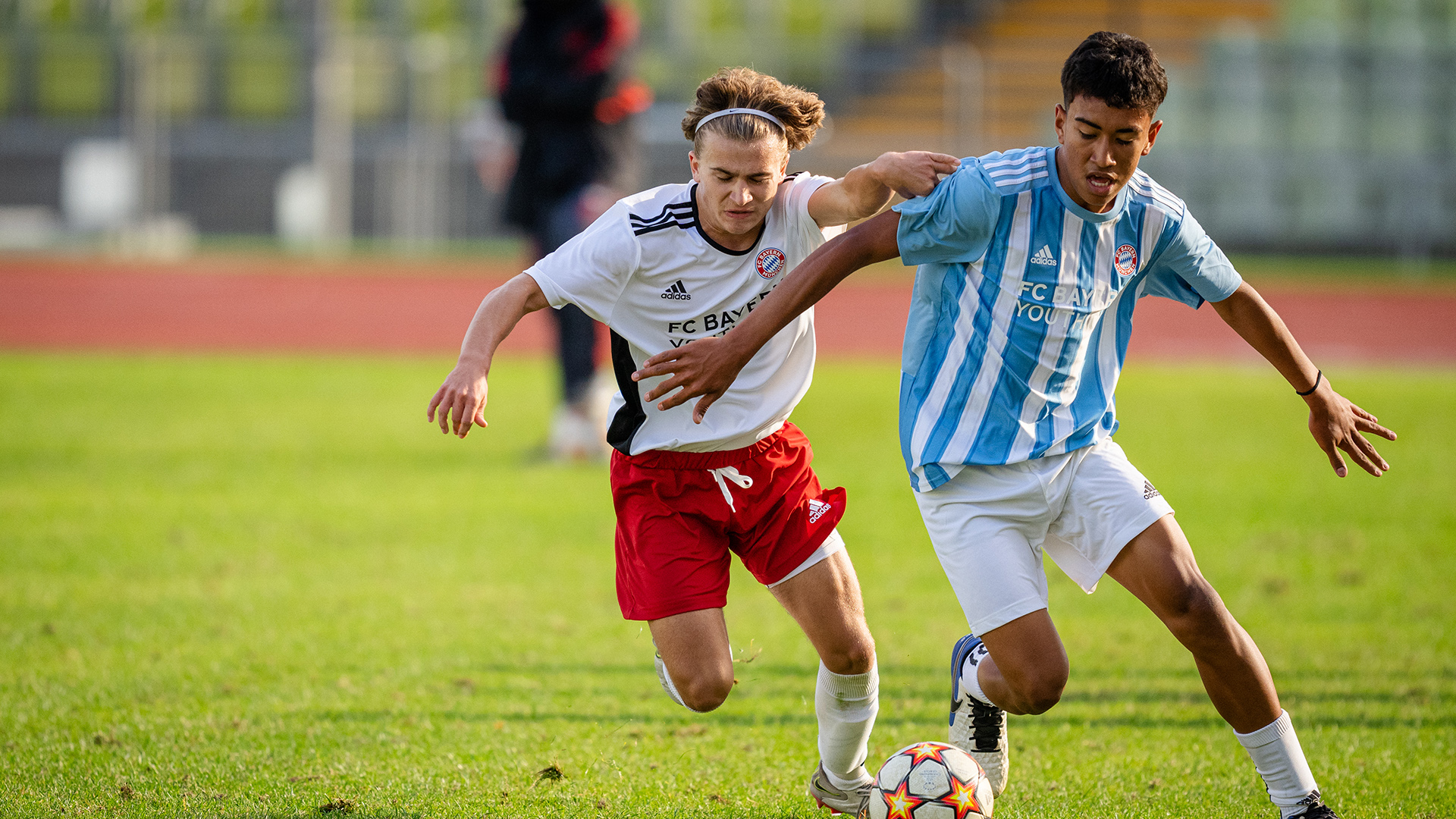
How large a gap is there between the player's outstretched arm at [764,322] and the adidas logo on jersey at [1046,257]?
1.12 feet

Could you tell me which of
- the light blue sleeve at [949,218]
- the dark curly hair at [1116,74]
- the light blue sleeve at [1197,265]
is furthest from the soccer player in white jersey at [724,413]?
the light blue sleeve at [1197,265]

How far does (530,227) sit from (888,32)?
18463mm

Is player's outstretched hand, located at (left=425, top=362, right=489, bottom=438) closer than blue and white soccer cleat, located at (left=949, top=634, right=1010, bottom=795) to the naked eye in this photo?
Yes

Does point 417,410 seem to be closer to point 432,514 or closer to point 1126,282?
point 432,514

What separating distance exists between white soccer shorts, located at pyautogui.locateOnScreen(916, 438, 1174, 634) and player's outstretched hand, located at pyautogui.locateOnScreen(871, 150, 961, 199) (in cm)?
69

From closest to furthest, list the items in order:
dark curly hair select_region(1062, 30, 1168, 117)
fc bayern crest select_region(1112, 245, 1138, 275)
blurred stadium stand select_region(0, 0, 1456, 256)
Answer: dark curly hair select_region(1062, 30, 1168, 117) → fc bayern crest select_region(1112, 245, 1138, 275) → blurred stadium stand select_region(0, 0, 1456, 256)

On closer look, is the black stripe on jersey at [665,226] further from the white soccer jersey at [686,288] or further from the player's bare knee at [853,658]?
the player's bare knee at [853,658]

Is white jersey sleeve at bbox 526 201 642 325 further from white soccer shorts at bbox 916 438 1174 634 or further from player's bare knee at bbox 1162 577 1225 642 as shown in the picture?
player's bare knee at bbox 1162 577 1225 642

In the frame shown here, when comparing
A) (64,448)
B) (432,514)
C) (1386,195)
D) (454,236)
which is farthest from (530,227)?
(1386,195)

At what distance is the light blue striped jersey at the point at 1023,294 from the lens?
3.25 metres

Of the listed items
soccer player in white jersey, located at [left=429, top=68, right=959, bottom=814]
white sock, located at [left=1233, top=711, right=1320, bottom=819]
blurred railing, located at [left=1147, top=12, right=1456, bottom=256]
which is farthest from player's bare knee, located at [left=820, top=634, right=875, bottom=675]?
blurred railing, located at [left=1147, top=12, right=1456, bottom=256]

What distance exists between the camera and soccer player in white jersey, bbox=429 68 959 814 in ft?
11.3

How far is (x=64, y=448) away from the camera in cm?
898

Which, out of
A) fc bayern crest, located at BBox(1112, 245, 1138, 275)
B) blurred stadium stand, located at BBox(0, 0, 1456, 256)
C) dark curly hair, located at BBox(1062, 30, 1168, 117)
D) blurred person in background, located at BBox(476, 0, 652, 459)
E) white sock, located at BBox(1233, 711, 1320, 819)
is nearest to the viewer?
dark curly hair, located at BBox(1062, 30, 1168, 117)
